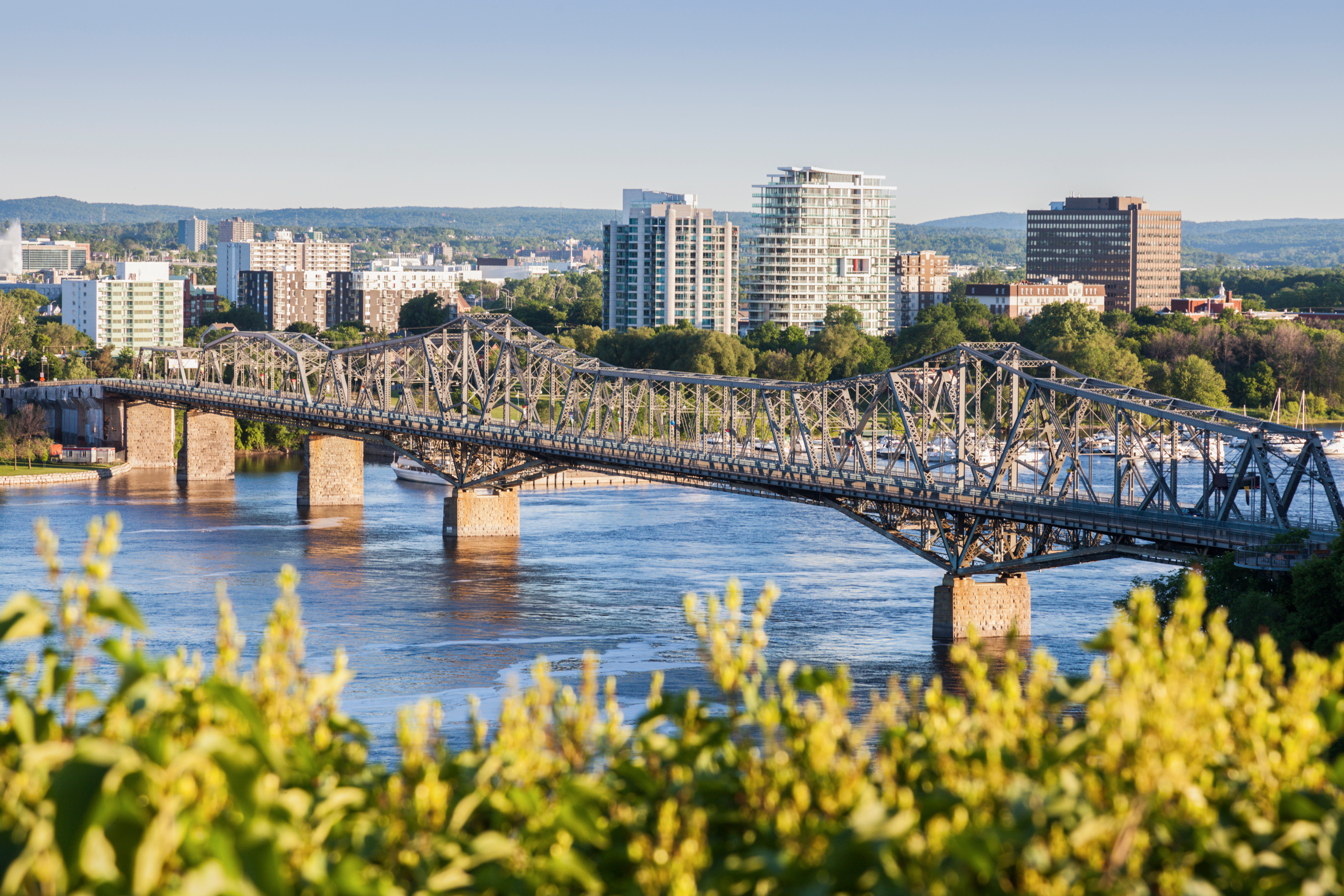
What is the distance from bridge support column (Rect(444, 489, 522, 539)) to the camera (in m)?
88.2

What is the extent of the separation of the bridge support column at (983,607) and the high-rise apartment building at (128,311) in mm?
148049

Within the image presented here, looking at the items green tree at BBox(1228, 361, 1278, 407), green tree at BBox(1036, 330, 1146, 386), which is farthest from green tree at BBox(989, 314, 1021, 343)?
green tree at BBox(1228, 361, 1278, 407)

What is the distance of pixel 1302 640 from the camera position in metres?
43.1

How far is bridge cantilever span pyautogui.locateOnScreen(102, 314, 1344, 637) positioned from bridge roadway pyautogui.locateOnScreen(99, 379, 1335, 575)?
0.12 metres

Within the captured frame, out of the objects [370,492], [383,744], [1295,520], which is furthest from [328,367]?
[383,744]

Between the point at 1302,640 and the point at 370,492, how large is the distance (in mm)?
80005

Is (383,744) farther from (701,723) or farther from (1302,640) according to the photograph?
(701,723)

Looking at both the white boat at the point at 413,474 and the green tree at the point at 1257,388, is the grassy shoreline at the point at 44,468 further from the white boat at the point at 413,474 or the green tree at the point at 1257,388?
the green tree at the point at 1257,388

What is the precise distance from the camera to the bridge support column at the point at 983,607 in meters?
58.4

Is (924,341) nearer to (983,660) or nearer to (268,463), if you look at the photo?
(268,463)

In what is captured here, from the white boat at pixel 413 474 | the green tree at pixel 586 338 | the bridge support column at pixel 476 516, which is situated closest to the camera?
the bridge support column at pixel 476 516

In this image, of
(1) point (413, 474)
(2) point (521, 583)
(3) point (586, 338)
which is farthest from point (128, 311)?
(2) point (521, 583)

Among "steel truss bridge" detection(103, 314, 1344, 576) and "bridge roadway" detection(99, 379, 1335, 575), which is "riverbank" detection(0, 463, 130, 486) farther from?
"bridge roadway" detection(99, 379, 1335, 575)

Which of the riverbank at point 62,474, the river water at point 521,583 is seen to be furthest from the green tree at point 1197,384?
the riverbank at point 62,474
